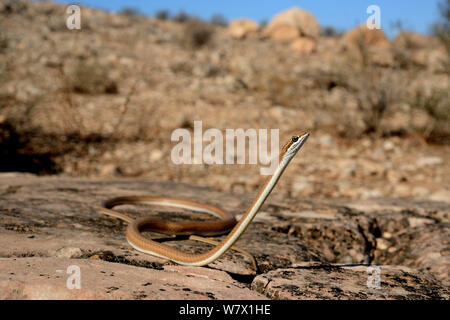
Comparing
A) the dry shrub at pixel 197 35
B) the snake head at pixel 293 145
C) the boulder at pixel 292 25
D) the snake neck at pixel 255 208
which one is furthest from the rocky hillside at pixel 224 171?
the boulder at pixel 292 25

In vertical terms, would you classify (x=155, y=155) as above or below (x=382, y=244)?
above

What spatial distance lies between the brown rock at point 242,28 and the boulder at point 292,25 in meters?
0.73

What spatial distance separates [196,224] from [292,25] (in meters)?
22.4

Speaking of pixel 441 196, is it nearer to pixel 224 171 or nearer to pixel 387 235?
pixel 387 235

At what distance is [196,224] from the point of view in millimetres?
3070

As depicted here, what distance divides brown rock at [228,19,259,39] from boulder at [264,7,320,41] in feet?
2.41

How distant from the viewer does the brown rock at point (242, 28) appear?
2414 centimetres

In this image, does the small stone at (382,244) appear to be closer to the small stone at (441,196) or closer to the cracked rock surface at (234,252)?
the cracked rock surface at (234,252)

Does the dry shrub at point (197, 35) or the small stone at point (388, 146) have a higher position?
the dry shrub at point (197, 35)

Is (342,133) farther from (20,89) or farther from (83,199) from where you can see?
(20,89)

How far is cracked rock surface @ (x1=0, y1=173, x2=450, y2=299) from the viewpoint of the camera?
6.36ft

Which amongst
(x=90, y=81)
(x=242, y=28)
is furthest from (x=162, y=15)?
(x=90, y=81)

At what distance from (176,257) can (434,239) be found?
1.76 metres
